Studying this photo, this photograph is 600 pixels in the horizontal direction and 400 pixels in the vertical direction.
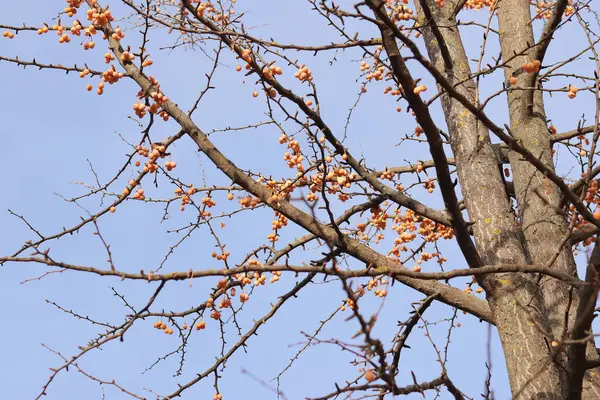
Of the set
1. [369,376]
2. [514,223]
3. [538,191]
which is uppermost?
[514,223]

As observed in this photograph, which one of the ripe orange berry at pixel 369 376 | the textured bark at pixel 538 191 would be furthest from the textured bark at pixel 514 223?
the ripe orange berry at pixel 369 376

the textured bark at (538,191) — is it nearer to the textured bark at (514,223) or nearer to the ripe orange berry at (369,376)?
the textured bark at (514,223)

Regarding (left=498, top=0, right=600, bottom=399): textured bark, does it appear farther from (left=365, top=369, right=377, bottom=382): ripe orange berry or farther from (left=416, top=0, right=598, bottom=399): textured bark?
(left=365, top=369, right=377, bottom=382): ripe orange berry

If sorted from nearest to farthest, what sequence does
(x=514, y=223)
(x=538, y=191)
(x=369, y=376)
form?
1. (x=369, y=376)
2. (x=538, y=191)
3. (x=514, y=223)

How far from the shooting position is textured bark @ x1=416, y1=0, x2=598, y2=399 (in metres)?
4.55

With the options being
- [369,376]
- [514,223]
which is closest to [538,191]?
[514,223]

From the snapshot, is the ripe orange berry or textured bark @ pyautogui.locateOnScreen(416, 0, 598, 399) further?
textured bark @ pyautogui.locateOnScreen(416, 0, 598, 399)

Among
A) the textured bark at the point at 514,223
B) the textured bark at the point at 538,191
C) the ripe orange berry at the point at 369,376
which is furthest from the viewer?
the textured bark at the point at 538,191

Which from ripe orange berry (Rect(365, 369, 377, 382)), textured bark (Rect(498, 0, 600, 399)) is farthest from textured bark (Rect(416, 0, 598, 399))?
ripe orange berry (Rect(365, 369, 377, 382))

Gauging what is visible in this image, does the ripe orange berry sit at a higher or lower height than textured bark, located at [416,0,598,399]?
lower

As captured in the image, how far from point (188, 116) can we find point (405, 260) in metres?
3.08

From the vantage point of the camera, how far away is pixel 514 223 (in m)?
5.32

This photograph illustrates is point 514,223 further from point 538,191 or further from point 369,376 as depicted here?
point 369,376

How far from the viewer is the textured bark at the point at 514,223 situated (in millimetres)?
4547
